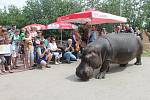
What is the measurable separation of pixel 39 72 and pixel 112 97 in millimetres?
4998

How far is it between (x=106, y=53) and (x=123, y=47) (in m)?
1.20

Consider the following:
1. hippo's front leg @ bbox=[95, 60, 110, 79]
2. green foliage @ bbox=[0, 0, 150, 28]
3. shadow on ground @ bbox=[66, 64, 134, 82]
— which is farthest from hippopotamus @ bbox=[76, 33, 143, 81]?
green foliage @ bbox=[0, 0, 150, 28]

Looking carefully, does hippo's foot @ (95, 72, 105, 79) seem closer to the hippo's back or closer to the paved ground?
the paved ground

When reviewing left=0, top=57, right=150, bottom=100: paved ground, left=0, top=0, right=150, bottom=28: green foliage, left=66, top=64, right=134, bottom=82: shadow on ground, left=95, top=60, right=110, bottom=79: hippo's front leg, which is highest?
left=0, top=0, right=150, bottom=28: green foliage

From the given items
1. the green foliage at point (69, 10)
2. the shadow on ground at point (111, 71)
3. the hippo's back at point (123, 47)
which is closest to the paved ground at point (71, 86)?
the shadow on ground at point (111, 71)

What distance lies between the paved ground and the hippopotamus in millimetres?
348

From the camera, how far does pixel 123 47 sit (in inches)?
507

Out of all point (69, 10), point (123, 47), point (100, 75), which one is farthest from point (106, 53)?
point (69, 10)

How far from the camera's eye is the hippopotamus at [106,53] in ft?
36.4

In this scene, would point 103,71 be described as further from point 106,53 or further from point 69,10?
point 69,10

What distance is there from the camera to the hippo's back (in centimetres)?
1250

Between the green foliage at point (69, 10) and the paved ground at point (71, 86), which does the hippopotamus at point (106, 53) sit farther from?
the green foliage at point (69, 10)

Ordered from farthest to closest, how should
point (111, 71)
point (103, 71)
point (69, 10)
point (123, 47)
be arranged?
1. point (69, 10)
2. point (111, 71)
3. point (123, 47)
4. point (103, 71)

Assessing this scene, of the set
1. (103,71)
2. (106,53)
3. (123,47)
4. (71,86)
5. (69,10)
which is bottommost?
(71,86)
